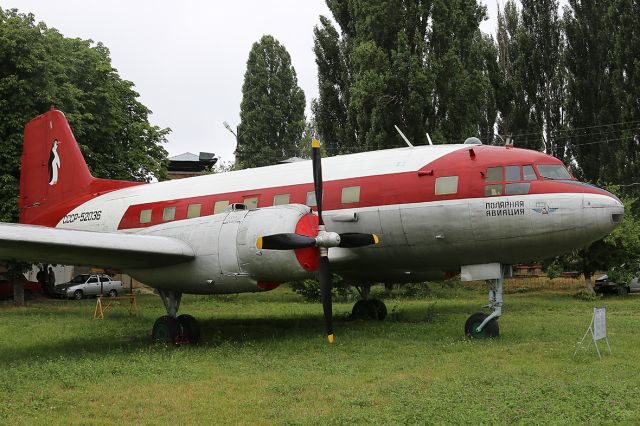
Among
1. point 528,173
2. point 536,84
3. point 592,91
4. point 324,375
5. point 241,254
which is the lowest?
point 324,375

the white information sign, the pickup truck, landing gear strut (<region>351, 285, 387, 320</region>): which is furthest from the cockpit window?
the pickup truck

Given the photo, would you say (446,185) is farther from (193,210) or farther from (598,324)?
(193,210)

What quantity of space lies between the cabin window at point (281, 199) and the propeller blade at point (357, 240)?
2.33 metres

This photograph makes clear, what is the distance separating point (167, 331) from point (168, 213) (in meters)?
3.92

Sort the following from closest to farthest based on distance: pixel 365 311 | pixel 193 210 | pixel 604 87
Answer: pixel 193 210 → pixel 365 311 → pixel 604 87

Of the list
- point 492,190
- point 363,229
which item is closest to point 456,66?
point 363,229

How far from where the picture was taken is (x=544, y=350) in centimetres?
1280

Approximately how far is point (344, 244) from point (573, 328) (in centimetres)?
644

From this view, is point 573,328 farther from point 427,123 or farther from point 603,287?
point 427,123

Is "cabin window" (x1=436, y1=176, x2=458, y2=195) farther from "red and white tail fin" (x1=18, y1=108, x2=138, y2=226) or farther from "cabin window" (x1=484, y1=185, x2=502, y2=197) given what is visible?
"red and white tail fin" (x1=18, y1=108, x2=138, y2=226)

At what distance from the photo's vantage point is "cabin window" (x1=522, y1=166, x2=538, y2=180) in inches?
551

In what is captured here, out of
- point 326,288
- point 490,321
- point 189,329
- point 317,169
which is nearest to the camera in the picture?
point 326,288

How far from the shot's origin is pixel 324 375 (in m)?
10.9

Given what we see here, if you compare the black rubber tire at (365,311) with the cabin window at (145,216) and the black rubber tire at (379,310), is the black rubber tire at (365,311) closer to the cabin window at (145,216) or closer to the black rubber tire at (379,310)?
the black rubber tire at (379,310)
